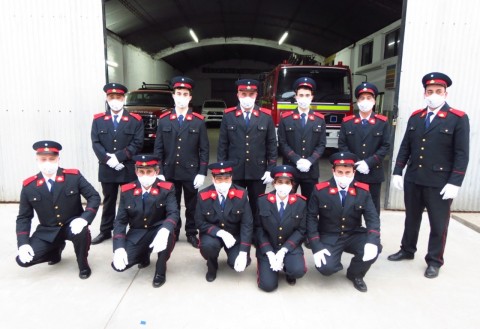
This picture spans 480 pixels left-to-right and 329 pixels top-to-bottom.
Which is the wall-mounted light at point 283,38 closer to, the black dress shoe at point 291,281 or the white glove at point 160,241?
the black dress shoe at point 291,281

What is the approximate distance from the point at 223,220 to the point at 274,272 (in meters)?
0.61

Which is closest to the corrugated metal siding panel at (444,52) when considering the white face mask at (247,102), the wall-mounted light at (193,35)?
the white face mask at (247,102)

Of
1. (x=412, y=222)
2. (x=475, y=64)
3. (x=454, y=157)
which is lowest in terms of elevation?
(x=412, y=222)

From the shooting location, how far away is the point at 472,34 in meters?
4.57

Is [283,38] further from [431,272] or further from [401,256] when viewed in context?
[431,272]

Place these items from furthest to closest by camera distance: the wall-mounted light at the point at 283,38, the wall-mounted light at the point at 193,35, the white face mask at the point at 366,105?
the wall-mounted light at the point at 283,38
the wall-mounted light at the point at 193,35
the white face mask at the point at 366,105

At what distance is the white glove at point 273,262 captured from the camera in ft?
9.45

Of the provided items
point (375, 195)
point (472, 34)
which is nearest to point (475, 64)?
point (472, 34)

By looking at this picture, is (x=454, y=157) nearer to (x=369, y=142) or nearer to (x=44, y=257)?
(x=369, y=142)

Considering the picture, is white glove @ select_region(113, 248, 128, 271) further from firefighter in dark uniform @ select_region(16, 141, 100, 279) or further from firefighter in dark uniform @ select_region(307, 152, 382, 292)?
firefighter in dark uniform @ select_region(307, 152, 382, 292)

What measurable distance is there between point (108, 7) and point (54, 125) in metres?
7.15

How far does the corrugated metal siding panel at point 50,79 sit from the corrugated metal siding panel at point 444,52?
3944 millimetres

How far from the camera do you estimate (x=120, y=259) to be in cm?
286

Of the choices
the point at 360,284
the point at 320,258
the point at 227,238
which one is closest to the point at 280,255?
the point at 320,258
